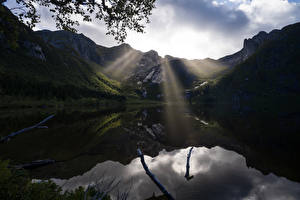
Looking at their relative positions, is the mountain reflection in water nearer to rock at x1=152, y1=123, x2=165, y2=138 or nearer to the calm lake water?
the calm lake water

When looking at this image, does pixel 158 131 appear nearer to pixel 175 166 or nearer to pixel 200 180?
pixel 175 166

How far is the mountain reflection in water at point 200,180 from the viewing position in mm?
10133

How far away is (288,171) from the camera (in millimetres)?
13742

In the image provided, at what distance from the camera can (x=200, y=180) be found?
11445 millimetres

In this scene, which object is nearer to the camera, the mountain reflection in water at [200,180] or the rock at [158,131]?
the mountain reflection in water at [200,180]

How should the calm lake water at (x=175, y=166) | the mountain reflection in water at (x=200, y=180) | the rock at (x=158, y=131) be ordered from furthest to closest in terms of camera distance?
the rock at (x=158, y=131) < the calm lake water at (x=175, y=166) < the mountain reflection in water at (x=200, y=180)

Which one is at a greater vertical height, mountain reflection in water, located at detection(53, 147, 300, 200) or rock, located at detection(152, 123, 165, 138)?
mountain reflection in water, located at detection(53, 147, 300, 200)

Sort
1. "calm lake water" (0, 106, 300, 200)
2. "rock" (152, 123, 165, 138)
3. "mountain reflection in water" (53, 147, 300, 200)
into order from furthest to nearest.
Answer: "rock" (152, 123, 165, 138)
"calm lake water" (0, 106, 300, 200)
"mountain reflection in water" (53, 147, 300, 200)

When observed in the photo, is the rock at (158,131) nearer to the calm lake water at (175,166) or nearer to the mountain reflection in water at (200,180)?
the calm lake water at (175,166)

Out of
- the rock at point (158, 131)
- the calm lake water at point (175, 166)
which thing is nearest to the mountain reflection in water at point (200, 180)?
the calm lake water at point (175, 166)

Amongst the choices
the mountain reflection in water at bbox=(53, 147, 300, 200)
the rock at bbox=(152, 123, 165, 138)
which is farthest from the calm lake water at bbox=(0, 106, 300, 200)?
the rock at bbox=(152, 123, 165, 138)

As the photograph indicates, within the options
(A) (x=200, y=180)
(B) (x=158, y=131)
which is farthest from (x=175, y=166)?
(B) (x=158, y=131)

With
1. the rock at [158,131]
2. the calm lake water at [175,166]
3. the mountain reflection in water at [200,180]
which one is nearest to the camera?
the mountain reflection in water at [200,180]

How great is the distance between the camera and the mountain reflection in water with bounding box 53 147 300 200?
1013cm
